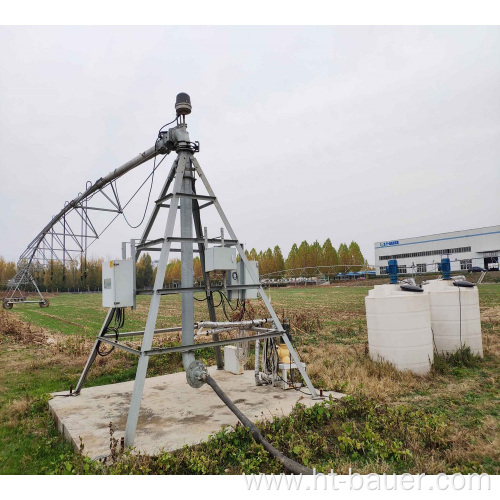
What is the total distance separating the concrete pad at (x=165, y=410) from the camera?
208 inches

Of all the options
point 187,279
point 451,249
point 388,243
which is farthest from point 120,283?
point 388,243

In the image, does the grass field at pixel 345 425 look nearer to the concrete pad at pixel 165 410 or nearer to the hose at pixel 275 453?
the hose at pixel 275 453

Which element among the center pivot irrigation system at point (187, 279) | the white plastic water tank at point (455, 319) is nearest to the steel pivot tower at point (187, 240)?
the center pivot irrigation system at point (187, 279)

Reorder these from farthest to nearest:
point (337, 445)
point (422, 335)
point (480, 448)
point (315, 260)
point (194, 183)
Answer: point (315, 260) < point (422, 335) < point (194, 183) < point (337, 445) < point (480, 448)

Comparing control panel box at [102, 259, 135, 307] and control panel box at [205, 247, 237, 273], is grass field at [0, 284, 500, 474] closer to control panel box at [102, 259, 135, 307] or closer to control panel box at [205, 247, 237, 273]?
control panel box at [102, 259, 135, 307]

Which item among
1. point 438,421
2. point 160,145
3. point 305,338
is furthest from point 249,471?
point 305,338

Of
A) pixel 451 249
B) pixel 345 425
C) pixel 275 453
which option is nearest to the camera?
pixel 275 453

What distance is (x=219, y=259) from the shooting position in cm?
650

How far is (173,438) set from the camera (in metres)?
5.24

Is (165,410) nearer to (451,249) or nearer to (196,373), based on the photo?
(196,373)

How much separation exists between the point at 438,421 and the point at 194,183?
5.59 meters

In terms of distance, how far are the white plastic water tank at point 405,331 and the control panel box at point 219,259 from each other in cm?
370

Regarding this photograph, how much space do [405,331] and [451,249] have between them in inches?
2496

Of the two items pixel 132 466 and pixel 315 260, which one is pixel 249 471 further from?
pixel 315 260
